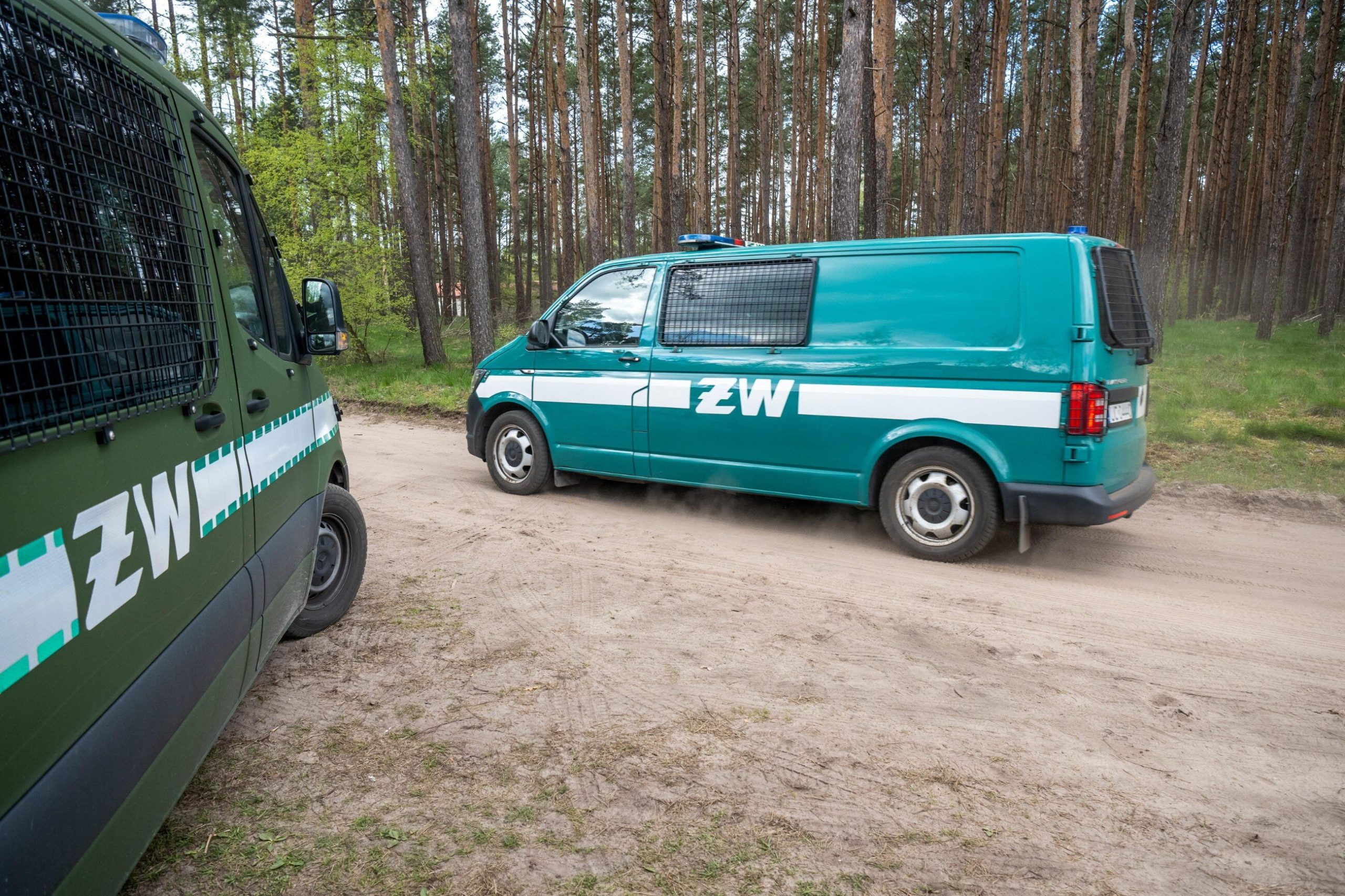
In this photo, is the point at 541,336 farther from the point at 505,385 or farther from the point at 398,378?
the point at 398,378

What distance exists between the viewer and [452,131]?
31.2m

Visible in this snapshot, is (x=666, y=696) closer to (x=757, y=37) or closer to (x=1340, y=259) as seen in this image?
(x=1340, y=259)

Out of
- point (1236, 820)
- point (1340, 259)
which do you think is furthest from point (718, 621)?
point (1340, 259)

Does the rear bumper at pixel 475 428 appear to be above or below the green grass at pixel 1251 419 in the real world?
above

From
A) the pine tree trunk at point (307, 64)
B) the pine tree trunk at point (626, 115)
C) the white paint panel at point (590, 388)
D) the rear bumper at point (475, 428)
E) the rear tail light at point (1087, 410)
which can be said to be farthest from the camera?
the pine tree trunk at point (626, 115)

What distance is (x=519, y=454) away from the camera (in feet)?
23.4

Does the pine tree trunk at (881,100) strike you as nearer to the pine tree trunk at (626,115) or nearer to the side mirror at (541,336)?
the pine tree trunk at (626,115)

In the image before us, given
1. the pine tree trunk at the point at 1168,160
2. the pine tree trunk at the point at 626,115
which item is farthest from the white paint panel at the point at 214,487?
the pine tree trunk at the point at 626,115

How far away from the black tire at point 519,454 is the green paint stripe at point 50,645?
543 centimetres

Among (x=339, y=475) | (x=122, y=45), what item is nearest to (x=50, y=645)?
(x=122, y=45)

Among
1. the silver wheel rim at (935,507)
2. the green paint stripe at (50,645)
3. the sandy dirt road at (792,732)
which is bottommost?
the sandy dirt road at (792,732)

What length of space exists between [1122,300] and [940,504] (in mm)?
1703

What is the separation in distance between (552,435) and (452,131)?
2822 cm

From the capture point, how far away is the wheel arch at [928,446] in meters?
5.06
